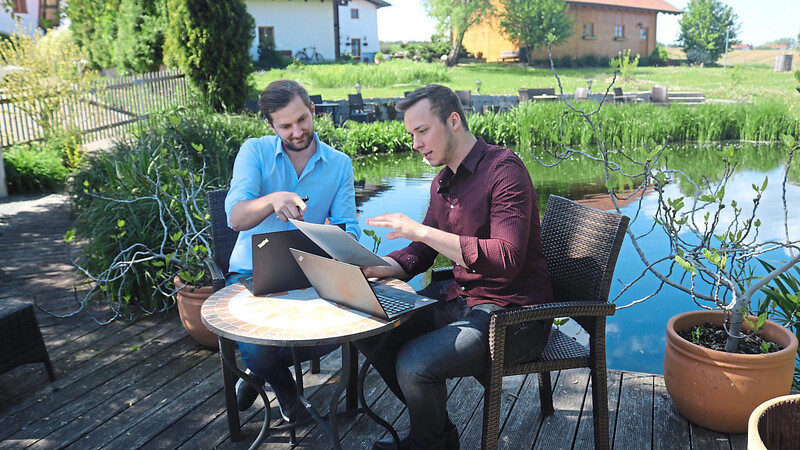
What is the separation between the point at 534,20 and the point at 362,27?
9.69 metres

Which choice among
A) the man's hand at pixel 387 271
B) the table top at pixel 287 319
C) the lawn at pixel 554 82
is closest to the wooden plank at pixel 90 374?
the table top at pixel 287 319

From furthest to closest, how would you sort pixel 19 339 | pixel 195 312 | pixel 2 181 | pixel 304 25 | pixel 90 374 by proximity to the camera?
pixel 304 25 → pixel 2 181 → pixel 195 312 → pixel 90 374 → pixel 19 339

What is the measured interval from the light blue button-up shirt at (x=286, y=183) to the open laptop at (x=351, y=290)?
18.8 inches

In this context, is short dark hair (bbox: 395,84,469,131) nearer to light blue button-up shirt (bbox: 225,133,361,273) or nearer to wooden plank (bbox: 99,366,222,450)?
light blue button-up shirt (bbox: 225,133,361,273)

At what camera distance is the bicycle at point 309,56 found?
103 feet

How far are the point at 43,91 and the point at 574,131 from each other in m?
8.90

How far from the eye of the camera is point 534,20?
111 ft

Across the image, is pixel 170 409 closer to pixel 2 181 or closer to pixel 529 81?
pixel 2 181

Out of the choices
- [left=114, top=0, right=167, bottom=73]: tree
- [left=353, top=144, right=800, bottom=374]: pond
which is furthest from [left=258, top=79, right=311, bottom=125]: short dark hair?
[left=114, top=0, right=167, bottom=73]: tree

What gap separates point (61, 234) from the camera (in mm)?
6082

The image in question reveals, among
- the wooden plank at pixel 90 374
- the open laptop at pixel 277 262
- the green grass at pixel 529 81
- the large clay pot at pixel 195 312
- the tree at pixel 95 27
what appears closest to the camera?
the open laptop at pixel 277 262

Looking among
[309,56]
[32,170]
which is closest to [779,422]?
[32,170]

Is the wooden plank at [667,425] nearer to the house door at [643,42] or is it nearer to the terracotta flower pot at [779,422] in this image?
the terracotta flower pot at [779,422]

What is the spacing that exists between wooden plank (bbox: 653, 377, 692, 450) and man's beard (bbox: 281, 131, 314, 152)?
1.75 m
